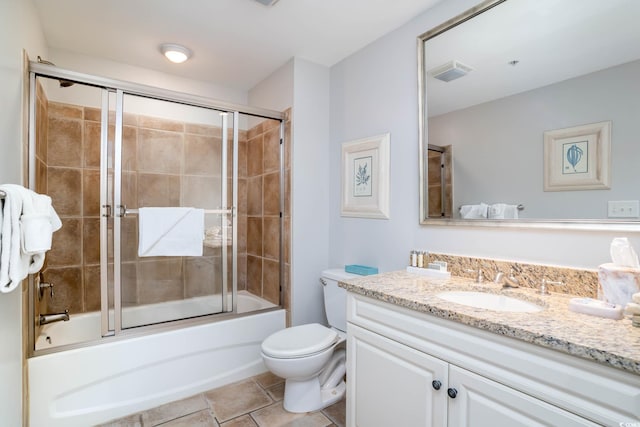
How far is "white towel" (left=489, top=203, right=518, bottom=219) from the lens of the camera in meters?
1.47

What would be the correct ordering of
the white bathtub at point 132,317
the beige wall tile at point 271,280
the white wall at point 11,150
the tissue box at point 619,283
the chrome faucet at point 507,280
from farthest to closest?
the beige wall tile at point 271,280 < the white bathtub at point 132,317 < the chrome faucet at point 507,280 < the white wall at point 11,150 < the tissue box at point 619,283

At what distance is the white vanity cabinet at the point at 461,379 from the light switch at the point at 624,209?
2.25ft

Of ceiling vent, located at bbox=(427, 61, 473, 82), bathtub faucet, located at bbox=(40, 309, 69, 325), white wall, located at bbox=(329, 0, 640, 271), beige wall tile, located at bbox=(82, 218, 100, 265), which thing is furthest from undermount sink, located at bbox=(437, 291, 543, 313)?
beige wall tile, located at bbox=(82, 218, 100, 265)

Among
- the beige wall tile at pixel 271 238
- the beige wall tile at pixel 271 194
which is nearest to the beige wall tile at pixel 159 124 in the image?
the beige wall tile at pixel 271 194

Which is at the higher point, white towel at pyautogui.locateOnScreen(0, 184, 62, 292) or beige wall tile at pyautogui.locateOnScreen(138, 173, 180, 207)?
beige wall tile at pyautogui.locateOnScreen(138, 173, 180, 207)

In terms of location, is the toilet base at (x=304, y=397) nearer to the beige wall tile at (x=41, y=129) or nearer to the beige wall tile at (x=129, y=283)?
the beige wall tile at (x=129, y=283)

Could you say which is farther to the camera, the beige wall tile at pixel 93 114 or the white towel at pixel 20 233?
the beige wall tile at pixel 93 114

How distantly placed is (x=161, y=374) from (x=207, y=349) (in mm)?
291

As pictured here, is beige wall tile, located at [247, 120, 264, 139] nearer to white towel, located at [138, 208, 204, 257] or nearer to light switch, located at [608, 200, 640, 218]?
white towel, located at [138, 208, 204, 257]

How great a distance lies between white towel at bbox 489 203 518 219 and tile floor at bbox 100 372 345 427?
1.39 m

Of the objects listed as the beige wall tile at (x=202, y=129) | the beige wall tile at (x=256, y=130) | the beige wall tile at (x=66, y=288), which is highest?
the beige wall tile at (x=256, y=130)

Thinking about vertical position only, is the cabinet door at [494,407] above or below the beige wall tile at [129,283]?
below

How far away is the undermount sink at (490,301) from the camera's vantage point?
1306mm

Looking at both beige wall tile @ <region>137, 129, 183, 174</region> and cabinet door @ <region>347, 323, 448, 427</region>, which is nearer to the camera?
cabinet door @ <region>347, 323, 448, 427</region>
